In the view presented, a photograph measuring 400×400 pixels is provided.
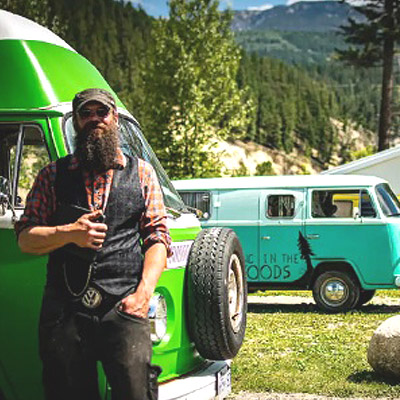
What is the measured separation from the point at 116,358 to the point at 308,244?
10925 millimetres

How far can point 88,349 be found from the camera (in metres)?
3.39

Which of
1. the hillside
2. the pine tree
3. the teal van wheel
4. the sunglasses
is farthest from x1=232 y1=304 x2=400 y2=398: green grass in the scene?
the hillside

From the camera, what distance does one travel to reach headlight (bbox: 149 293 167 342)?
A: 4.54 metres

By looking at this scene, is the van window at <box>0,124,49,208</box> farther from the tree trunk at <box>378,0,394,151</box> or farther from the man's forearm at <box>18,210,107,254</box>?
the tree trunk at <box>378,0,394,151</box>

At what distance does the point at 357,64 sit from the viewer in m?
30.8

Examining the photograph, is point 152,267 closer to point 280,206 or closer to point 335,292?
point 335,292

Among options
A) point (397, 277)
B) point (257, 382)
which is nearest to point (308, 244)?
point (397, 277)

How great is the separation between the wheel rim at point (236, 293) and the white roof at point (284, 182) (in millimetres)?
8707

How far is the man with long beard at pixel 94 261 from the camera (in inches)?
132

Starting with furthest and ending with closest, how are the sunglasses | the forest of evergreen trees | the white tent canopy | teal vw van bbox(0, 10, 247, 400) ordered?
the forest of evergreen trees < the white tent canopy < teal vw van bbox(0, 10, 247, 400) < the sunglasses

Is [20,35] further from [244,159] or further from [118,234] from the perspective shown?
[244,159]

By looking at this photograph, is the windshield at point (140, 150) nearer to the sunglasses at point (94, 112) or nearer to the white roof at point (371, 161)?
the sunglasses at point (94, 112)

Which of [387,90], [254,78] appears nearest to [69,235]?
[387,90]

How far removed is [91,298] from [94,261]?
0.59 ft
